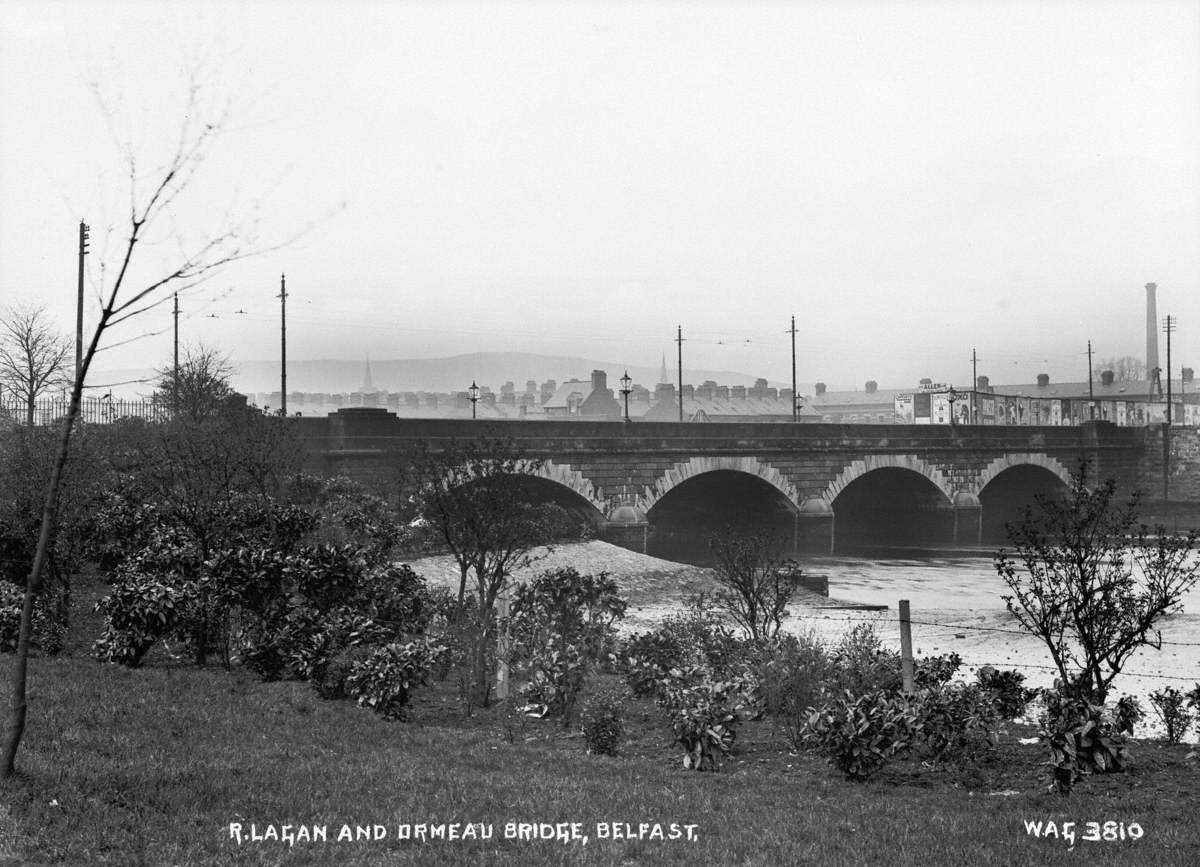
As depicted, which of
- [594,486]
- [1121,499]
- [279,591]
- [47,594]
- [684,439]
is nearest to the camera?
[279,591]

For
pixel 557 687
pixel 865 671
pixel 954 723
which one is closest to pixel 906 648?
pixel 954 723

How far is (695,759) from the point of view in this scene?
9.00 metres

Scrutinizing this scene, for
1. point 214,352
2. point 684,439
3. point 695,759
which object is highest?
point 214,352

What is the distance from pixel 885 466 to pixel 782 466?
21.3 ft

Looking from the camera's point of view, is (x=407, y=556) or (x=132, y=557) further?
(x=407, y=556)

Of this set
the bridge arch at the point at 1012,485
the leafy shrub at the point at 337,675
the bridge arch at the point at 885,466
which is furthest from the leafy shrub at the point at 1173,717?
the bridge arch at the point at 1012,485

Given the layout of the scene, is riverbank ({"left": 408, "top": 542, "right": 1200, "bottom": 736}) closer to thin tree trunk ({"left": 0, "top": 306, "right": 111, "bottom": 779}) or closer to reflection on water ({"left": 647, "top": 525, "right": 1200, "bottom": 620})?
reflection on water ({"left": 647, "top": 525, "right": 1200, "bottom": 620})

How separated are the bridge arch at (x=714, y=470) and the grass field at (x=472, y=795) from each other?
24.1 m

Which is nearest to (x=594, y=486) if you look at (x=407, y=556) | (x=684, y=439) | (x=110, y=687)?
(x=684, y=439)

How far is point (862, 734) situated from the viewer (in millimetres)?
8492

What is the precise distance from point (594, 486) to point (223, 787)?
26382mm

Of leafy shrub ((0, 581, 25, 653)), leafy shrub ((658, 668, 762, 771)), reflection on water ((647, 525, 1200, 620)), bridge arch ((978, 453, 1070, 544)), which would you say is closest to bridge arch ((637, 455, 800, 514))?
reflection on water ((647, 525, 1200, 620))

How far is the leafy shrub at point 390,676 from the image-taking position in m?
10.5

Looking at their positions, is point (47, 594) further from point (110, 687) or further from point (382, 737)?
point (382, 737)
